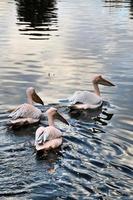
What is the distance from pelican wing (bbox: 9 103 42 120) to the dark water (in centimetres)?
30

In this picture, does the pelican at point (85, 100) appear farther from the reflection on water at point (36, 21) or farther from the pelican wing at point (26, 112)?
the reflection on water at point (36, 21)

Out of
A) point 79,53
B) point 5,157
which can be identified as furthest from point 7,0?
point 5,157

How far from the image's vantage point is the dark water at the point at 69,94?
820 cm

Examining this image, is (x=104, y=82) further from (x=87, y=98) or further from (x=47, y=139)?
(x=47, y=139)

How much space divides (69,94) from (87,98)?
91 centimetres

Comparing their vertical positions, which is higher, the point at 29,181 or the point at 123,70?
the point at 29,181

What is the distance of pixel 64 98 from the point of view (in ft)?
46.8

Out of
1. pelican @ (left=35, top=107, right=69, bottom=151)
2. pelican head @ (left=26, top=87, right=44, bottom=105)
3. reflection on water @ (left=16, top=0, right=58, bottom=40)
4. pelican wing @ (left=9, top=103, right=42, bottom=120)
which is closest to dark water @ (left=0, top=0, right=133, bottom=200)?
reflection on water @ (left=16, top=0, right=58, bottom=40)

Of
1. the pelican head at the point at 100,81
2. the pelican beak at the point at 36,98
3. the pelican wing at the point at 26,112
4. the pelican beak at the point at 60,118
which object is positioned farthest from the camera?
the pelican head at the point at 100,81

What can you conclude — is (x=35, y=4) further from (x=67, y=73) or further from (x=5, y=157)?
(x=5, y=157)

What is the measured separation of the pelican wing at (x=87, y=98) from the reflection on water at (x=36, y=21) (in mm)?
11746

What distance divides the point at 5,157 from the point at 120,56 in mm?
11697

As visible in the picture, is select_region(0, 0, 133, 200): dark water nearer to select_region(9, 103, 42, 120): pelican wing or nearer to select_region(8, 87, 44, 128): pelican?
select_region(8, 87, 44, 128): pelican

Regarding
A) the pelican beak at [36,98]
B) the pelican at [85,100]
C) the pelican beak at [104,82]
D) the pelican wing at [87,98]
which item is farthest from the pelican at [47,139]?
the pelican beak at [104,82]
